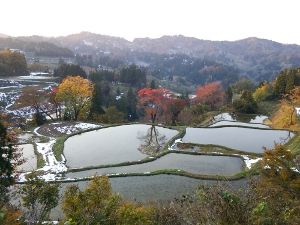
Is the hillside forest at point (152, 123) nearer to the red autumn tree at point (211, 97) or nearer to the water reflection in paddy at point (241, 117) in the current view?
the red autumn tree at point (211, 97)

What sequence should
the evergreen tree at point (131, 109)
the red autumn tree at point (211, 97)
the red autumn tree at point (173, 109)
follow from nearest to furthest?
the red autumn tree at point (173, 109)
the red autumn tree at point (211, 97)
the evergreen tree at point (131, 109)

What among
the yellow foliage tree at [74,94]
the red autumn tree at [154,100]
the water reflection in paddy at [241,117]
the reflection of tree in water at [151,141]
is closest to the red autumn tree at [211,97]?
the water reflection in paddy at [241,117]

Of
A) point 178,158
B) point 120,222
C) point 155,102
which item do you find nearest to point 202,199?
point 120,222

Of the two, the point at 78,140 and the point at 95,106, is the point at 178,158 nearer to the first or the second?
the point at 78,140

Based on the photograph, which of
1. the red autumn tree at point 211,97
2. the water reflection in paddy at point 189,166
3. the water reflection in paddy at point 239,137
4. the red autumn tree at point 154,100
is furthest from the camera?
the red autumn tree at point 211,97

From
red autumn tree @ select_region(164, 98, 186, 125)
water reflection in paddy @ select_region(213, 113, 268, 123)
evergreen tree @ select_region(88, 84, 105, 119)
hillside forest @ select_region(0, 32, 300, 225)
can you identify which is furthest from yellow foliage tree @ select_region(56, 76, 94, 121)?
water reflection in paddy @ select_region(213, 113, 268, 123)

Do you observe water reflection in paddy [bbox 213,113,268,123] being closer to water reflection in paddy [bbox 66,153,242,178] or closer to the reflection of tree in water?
the reflection of tree in water

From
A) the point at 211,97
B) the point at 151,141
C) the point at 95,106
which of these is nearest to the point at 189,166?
the point at 151,141
